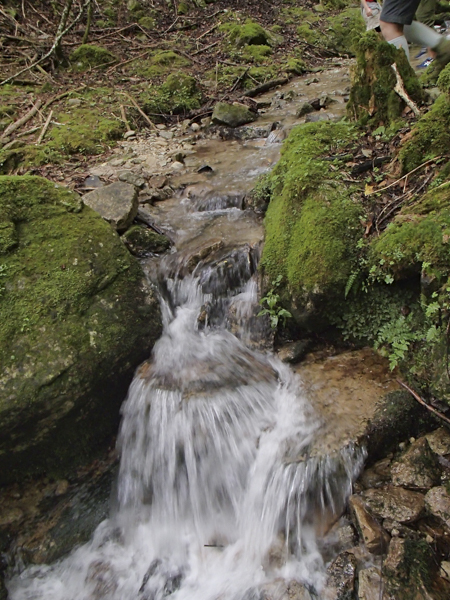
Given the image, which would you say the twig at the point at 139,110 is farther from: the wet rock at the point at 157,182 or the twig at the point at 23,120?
the wet rock at the point at 157,182

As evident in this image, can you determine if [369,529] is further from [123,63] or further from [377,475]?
[123,63]

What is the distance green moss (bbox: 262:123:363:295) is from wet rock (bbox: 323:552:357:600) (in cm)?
227

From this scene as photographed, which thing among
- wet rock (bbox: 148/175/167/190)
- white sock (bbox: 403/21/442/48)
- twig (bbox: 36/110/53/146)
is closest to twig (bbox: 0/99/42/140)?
twig (bbox: 36/110/53/146)

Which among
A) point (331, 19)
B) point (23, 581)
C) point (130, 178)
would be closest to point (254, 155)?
point (130, 178)

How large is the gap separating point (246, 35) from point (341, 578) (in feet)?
54.8

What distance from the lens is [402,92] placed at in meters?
5.11

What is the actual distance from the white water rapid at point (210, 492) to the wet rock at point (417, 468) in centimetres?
37

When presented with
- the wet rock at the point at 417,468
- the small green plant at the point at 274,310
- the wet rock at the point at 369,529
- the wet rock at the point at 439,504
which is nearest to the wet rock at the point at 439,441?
the wet rock at the point at 417,468

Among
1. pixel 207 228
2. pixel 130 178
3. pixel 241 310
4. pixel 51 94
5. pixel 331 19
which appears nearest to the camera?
pixel 241 310

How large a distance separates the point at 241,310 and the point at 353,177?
1985 millimetres

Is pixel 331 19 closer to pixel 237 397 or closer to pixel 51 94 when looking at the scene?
pixel 51 94

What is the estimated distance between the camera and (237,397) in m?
4.26

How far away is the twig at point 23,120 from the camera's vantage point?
901cm

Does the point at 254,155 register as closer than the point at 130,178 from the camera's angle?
No
